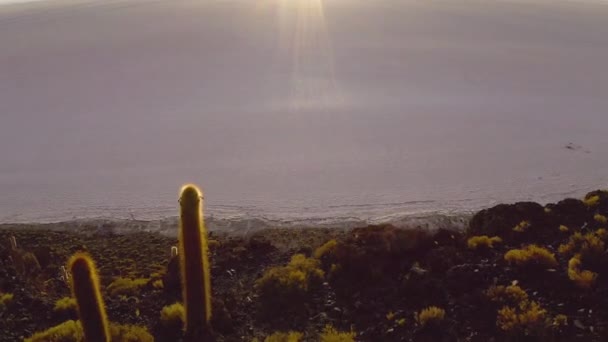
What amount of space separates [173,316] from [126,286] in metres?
1.66

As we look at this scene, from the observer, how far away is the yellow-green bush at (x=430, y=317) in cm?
700

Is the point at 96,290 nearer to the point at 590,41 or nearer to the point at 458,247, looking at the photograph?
the point at 458,247

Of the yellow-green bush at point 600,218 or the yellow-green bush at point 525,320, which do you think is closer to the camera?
the yellow-green bush at point 525,320

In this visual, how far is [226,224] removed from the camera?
13.1 metres

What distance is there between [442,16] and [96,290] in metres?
51.7

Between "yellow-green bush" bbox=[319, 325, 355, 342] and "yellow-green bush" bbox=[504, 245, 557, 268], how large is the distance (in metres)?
2.49

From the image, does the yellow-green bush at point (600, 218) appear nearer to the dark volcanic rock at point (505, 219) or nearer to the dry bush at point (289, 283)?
the dark volcanic rock at point (505, 219)

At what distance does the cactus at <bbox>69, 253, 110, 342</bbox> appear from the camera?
20.5ft

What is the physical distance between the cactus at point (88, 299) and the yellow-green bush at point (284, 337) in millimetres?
1770

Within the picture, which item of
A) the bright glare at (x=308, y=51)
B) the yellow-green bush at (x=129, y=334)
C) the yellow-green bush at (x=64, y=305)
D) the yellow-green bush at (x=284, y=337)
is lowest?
the yellow-green bush at (x=284, y=337)

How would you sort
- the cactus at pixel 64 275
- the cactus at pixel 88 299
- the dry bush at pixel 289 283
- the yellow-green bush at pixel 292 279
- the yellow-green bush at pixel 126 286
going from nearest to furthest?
the cactus at pixel 88 299 < the dry bush at pixel 289 283 < the yellow-green bush at pixel 292 279 < the yellow-green bush at pixel 126 286 < the cactus at pixel 64 275

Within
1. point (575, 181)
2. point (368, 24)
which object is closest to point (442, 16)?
point (368, 24)


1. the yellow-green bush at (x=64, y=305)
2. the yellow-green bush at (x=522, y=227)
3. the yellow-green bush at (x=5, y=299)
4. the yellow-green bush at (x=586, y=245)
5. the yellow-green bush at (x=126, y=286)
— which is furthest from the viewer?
the yellow-green bush at (x=522, y=227)

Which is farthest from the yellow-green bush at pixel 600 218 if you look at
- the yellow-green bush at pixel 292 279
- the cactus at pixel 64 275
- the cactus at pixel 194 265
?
the cactus at pixel 64 275
